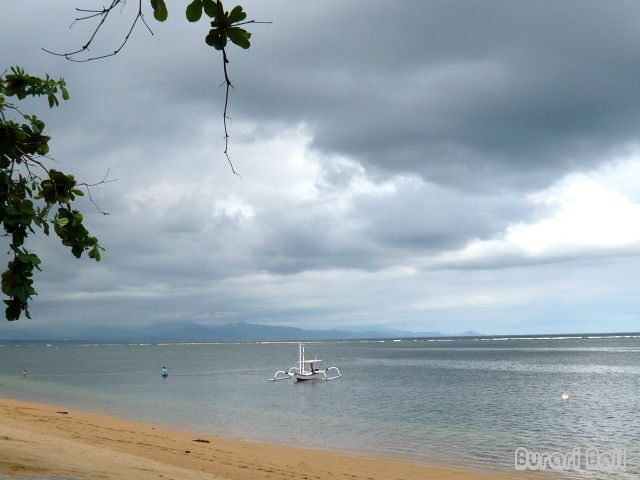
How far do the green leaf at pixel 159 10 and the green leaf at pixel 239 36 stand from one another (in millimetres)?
360

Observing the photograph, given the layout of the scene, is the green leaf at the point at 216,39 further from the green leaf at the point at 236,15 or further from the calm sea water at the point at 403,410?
the calm sea water at the point at 403,410

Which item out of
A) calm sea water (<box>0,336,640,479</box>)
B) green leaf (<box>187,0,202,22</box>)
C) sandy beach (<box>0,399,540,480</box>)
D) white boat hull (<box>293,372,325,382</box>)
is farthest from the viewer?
white boat hull (<box>293,372,325,382</box>)

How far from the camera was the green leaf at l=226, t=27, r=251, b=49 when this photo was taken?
10.1 ft

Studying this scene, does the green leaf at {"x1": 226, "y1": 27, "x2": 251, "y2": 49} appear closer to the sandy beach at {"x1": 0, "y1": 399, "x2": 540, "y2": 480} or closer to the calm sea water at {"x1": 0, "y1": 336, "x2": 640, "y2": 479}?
the sandy beach at {"x1": 0, "y1": 399, "x2": 540, "y2": 480}

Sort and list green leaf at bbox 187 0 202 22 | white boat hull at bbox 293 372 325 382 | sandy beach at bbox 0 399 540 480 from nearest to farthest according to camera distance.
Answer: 1. green leaf at bbox 187 0 202 22
2. sandy beach at bbox 0 399 540 480
3. white boat hull at bbox 293 372 325 382

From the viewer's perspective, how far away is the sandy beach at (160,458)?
477 inches

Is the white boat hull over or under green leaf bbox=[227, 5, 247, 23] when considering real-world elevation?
under

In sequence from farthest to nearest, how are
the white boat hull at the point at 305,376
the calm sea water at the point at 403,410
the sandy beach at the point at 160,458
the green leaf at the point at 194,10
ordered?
the white boat hull at the point at 305,376 → the calm sea water at the point at 403,410 → the sandy beach at the point at 160,458 → the green leaf at the point at 194,10

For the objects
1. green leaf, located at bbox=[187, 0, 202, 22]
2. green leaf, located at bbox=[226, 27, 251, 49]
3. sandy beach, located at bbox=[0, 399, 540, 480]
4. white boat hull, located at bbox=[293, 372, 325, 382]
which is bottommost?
white boat hull, located at bbox=[293, 372, 325, 382]

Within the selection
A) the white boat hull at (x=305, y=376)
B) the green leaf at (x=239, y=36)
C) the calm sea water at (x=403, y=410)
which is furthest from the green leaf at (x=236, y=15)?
the white boat hull at (x=305, y=376)

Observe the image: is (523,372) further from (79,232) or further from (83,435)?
(79,232)

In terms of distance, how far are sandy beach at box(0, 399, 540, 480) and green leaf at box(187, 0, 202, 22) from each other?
28.4 feet

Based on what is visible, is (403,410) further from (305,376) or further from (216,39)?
(216,39)

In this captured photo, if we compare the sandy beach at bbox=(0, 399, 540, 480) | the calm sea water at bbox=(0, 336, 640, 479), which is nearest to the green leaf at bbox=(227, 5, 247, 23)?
the sandy beach at bbox=(0, 399, 540, 480)
